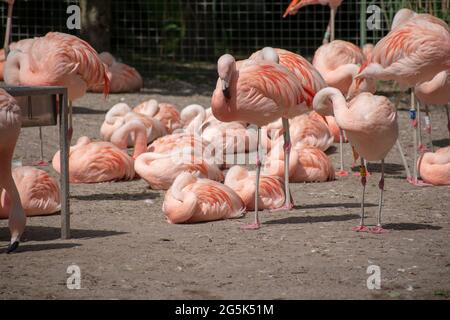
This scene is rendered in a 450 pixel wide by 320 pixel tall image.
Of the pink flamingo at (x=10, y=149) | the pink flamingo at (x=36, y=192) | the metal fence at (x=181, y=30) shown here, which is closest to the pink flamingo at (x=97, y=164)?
the pink flamingo at (x=36, y=192)

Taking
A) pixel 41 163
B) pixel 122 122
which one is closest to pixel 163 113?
pixel 122 122

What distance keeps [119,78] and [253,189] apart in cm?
545

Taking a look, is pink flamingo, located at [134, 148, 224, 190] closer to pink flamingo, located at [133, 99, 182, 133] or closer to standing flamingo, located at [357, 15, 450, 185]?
standing flamingo, located at [357, 15, 450, 185]

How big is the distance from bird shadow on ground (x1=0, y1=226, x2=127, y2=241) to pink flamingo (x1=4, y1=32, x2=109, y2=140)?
1344mm

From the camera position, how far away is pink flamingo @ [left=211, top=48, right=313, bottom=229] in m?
5.73

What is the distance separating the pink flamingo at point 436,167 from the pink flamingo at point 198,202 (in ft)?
5.72

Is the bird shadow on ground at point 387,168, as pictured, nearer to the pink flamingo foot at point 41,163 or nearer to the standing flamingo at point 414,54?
the standing flamingo at point 414,54

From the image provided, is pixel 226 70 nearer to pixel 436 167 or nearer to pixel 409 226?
pixel 409 226

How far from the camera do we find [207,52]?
13.9 m

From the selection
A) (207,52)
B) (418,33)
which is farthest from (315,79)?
(207,52)

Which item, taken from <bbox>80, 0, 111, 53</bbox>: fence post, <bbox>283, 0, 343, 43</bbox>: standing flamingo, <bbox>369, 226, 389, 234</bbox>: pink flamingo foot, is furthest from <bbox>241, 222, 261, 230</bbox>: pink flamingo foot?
<bbox>80, 0, 111, 53</bbox>: fence post
